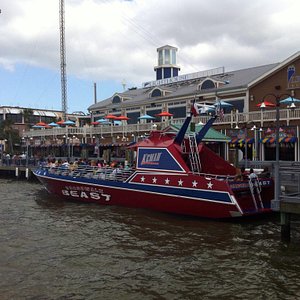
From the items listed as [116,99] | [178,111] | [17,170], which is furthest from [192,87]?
[17,170]

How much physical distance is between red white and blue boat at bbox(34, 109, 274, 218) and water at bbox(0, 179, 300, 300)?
705 millimetres

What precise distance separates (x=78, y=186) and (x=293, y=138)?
16.3m

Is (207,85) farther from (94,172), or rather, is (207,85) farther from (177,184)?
(177,184)

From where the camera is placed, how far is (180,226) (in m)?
16.0

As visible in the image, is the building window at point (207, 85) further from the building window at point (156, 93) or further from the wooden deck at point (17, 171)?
the wooden deck at point (17, 171)

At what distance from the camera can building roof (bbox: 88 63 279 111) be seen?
121 feet

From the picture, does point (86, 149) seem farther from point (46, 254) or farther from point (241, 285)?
point (241, 285)

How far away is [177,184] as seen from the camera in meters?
17.6

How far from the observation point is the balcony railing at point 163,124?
2992cm

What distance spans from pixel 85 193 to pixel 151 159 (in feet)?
17.4

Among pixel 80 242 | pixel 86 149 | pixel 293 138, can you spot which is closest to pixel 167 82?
pixel 86 149

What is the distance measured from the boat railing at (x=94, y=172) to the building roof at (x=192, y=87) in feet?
59.8

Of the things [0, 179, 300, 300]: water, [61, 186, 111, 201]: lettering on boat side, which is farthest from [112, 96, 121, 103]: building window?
[0, 179, 300, 300]: water

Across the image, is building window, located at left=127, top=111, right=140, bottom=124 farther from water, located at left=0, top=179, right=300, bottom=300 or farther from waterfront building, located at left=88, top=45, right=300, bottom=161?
water, located at left=0, top=179, right=300, bottom=300
